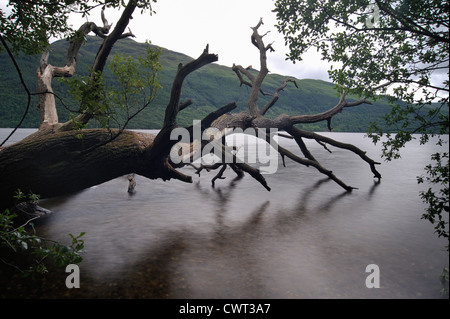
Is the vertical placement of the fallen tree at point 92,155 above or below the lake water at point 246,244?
above

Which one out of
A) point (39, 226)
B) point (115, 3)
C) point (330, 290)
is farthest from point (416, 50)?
point (39, 226)

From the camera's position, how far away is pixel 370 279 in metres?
6.33

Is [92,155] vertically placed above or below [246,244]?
above

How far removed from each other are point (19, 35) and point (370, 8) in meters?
8.17

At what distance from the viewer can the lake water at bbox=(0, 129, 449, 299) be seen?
5.92m

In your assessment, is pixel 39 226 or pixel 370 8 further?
pixel 39 226

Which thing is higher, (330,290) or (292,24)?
(292,24)

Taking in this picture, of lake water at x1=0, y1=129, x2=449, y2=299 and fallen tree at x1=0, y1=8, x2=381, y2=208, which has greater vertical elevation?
fallen tree at x1=0, y1=8, x2=381, y2=208

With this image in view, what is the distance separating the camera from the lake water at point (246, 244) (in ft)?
19.4

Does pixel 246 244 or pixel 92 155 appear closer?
pixel 246 244

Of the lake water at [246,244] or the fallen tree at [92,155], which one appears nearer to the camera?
the lake water at [246,244]

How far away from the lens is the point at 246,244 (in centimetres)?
849

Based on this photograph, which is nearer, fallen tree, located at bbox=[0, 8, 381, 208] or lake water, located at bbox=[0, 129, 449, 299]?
lake water, located at bbox=[0, 129, 449, 299]
